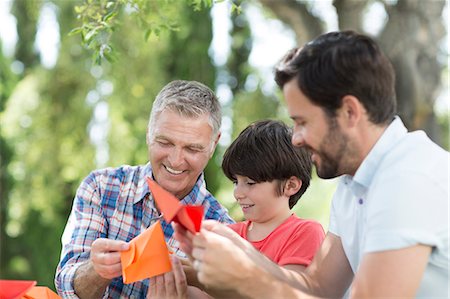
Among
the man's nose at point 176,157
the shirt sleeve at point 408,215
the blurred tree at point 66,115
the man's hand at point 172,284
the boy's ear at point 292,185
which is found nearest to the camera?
the shirt sleeve at point 408,215

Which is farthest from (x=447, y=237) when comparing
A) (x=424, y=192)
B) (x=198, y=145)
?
(x=198, y=145)

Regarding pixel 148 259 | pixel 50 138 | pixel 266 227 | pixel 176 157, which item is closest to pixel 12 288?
pixel 148 259

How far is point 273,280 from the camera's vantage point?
2.20 m

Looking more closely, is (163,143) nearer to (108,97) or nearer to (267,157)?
(267,157)

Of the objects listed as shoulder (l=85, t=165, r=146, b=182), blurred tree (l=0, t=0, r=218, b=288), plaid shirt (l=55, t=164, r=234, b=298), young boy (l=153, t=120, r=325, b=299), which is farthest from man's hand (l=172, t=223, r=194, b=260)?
blurred tree (l=0, t=0, r=218, b=288)

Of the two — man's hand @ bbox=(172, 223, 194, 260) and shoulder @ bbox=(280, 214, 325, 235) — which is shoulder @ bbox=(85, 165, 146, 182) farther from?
man's hand @ bbox=(172, 223, 194, 260)

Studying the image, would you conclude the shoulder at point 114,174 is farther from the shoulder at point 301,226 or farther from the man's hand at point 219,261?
the man's hand at point 219,261

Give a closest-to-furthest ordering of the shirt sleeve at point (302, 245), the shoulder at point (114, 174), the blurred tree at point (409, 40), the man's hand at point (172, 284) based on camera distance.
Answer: the man's hand at point (172, 284)
the shirt sleeve at point (302, 245)
the shoulder at point (114, 174)
the blurred tree at point (409, 40)

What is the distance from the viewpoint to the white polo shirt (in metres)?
2.11

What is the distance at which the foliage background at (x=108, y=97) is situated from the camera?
324 inches

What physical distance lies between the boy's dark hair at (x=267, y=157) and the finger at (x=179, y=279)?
51 centimetres

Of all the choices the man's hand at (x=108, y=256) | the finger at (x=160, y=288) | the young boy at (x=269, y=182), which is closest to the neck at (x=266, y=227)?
the young boy at (x=269, y=182)

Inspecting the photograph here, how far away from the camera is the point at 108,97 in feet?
35.0

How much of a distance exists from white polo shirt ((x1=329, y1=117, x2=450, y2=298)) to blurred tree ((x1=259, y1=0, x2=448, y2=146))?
580cm
